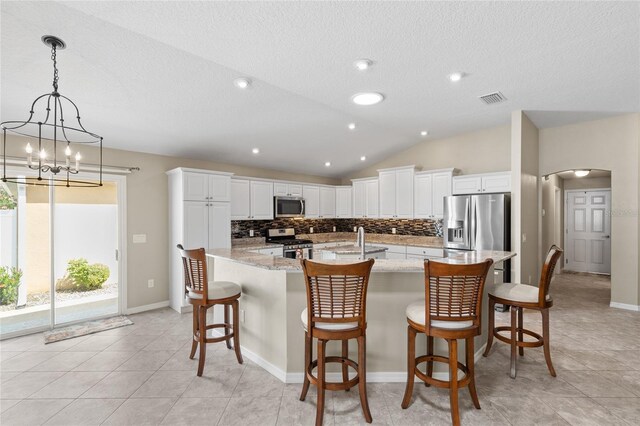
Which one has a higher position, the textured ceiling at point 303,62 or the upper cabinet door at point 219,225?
the textured ceiling at point 303,62

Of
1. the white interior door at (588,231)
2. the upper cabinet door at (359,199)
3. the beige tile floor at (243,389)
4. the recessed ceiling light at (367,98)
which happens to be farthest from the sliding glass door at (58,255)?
the white interior door at (588,231)

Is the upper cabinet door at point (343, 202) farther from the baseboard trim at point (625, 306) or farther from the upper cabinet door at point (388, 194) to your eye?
the baseboard trim at point (625, 306)

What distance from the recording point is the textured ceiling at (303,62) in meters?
2.20

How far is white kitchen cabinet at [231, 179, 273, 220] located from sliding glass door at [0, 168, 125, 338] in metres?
1.74

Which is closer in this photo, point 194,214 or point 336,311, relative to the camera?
point 336,311

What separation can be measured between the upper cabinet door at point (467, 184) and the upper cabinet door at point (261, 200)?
11.3 ft

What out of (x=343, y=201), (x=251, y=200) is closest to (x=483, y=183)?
(x=343, y=201)

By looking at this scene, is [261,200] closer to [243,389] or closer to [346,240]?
[346,240]

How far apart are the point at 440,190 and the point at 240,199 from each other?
3698 mm

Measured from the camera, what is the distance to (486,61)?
2871mm

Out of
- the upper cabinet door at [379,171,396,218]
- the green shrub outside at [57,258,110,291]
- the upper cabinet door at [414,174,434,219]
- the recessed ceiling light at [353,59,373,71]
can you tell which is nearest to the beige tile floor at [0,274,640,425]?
the green shrub outside at [57,258,110,291]

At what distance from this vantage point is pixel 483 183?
5082 mm

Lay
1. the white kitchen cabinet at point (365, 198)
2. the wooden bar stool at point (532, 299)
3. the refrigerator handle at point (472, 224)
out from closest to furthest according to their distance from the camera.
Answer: the wooden bar stool at point (532, 299) → the refrigerator handle at point (472, 224) → the white kitchen cabinet at point (365, 198)

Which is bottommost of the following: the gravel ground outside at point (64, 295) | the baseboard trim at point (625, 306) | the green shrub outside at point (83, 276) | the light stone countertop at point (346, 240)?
the baseboard trim at point (625, 306)
